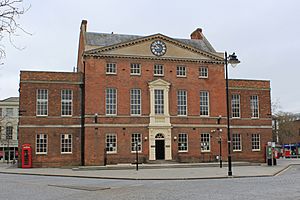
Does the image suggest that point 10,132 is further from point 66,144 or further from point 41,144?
point 66,144

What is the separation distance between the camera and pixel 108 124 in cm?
3894

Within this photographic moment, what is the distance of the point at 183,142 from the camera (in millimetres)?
40906

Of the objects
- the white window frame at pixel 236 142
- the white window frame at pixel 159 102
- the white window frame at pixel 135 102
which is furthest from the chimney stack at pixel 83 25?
the white window frame at pixel 236 142

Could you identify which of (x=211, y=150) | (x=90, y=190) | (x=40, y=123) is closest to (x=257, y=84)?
(x=211, y=150)

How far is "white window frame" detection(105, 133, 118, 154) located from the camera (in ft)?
127

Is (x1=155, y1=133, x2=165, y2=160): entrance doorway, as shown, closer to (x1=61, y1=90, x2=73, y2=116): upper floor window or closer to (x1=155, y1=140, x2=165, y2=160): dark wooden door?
(x1=155, y1=140, x2=165, y2=160): dark wooden door

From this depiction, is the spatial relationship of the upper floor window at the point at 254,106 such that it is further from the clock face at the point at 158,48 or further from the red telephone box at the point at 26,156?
the red telephone box at the point at 26,156

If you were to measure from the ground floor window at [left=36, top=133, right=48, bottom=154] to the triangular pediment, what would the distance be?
881 cm

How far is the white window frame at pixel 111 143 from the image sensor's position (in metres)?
38.7

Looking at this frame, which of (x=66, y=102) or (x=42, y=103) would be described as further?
(x=66, y=102)

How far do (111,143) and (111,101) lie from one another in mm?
4023

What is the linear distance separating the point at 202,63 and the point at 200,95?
333 centimetres

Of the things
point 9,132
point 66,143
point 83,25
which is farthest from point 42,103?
point 9,132

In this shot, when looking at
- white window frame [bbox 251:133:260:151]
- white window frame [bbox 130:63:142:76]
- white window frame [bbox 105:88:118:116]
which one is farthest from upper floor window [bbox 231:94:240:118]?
white window frame [bbox 105:88:118:116]
